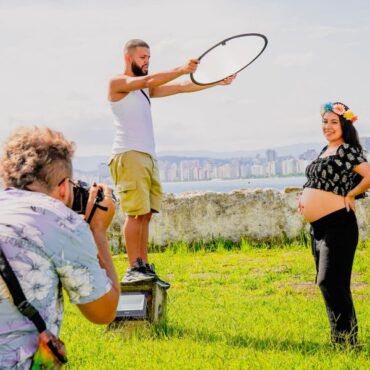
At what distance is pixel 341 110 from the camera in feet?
19.0

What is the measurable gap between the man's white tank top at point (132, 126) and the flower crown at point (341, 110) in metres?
1.74

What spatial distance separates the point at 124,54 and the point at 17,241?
434cm

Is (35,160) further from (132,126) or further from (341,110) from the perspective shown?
(132,126)

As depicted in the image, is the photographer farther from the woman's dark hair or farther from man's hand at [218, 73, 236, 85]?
man's hand at [218, 73, 236, 85]

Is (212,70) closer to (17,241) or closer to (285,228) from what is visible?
(17,241)

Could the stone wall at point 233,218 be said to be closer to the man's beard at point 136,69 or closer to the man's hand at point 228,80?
the man's beard at point 136,69

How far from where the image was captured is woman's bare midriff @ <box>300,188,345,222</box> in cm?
565

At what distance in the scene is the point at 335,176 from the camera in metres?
5.71

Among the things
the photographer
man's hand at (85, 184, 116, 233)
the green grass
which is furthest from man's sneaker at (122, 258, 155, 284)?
the photographer

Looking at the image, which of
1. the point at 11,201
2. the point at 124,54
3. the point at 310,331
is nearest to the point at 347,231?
the point at 310,331

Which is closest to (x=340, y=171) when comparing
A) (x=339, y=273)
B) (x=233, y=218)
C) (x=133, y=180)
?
(x=339, y=273)

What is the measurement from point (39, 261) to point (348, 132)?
3.40 m

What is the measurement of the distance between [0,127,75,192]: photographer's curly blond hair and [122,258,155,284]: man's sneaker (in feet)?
10.7

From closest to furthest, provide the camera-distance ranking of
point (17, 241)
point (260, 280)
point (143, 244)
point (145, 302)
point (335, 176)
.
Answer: point (17, 241) < point (335, 176) < point (145, 302) < point (143, 244) < point (260, 280)
